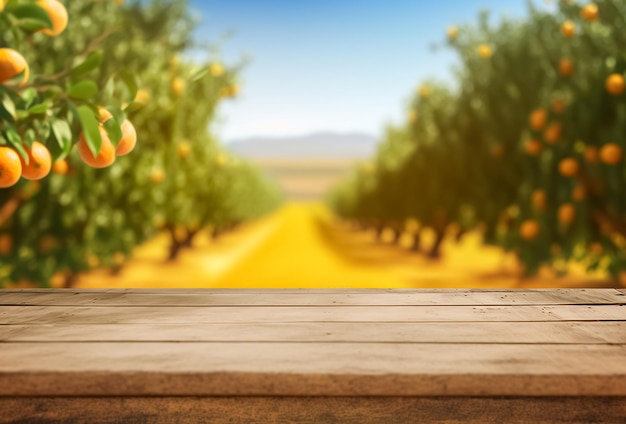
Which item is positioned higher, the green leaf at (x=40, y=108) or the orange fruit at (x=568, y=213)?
the green leaf at (x=40, y=108)

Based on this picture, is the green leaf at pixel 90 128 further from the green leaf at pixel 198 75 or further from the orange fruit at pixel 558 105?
the orange fruit at pixel 558 105

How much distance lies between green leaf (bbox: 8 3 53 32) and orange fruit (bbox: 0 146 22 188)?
1.57 ft

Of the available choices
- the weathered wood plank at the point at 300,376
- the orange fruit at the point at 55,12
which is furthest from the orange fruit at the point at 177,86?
the weathered wood plank at the point at 300,376

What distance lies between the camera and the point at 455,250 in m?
25.5

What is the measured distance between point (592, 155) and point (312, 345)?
7364 mm

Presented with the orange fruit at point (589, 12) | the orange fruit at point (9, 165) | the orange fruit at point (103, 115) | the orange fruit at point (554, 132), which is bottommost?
the orange fruit at point (554, 132)

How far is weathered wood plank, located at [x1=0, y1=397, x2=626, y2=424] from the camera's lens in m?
1.75

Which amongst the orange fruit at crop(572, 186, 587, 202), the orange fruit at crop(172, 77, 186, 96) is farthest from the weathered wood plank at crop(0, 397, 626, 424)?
the orange fruit at crop(172, 77, 186, 96)

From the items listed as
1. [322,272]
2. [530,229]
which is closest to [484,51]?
[530,229]

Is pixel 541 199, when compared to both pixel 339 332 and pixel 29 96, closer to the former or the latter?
pixel 339 332

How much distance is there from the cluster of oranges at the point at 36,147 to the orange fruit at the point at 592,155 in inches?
284

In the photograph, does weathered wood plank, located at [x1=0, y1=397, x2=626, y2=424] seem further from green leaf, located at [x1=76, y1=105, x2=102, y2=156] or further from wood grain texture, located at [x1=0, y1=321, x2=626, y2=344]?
green leaf, located at [x1=76, y1=105, x2=102, y2=156]

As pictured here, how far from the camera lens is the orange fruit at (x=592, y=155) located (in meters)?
8.20

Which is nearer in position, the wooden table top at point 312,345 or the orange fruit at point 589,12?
the wooden table top at point 312,345
